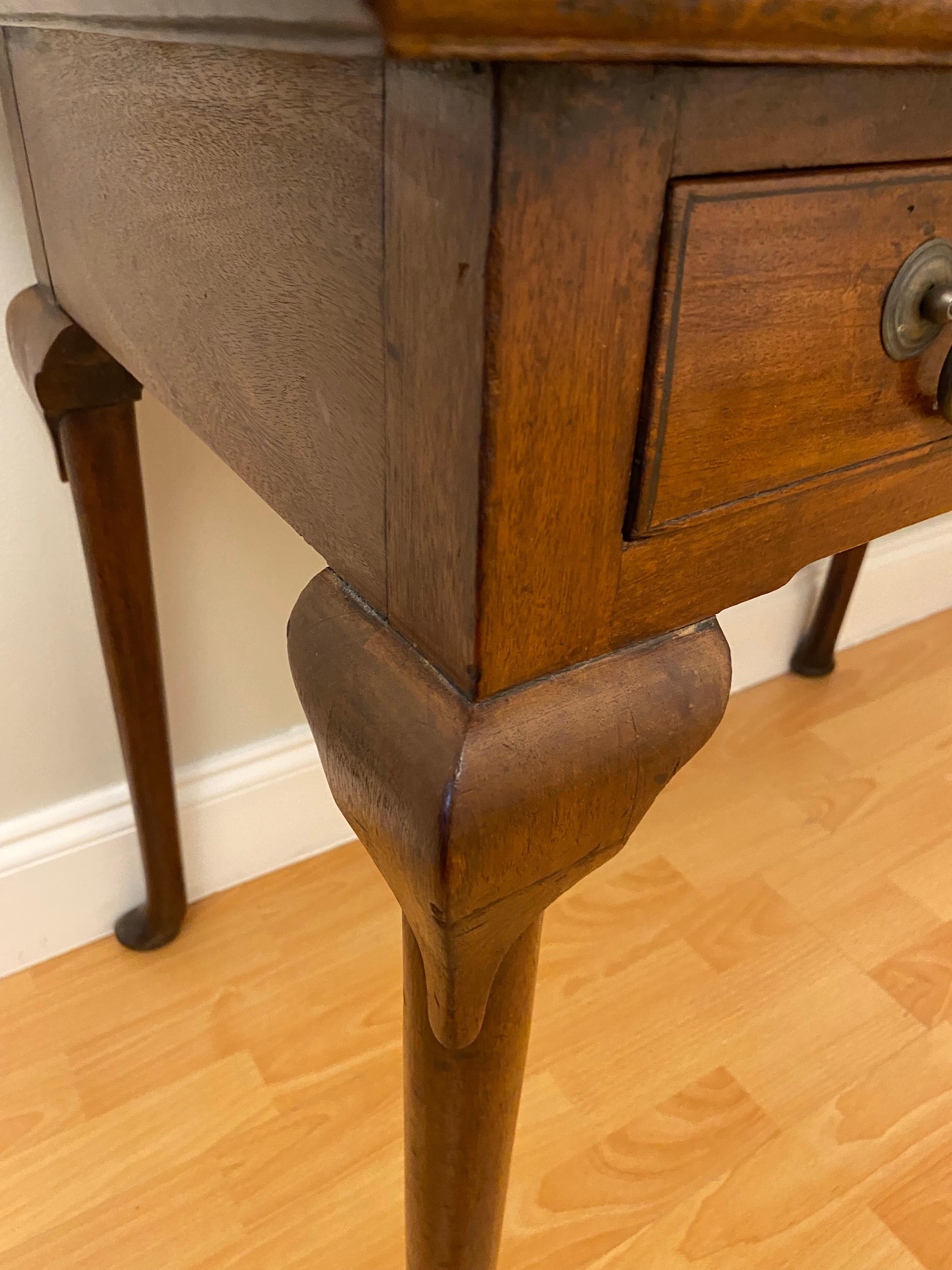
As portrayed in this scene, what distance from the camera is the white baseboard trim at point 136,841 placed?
2.88ft

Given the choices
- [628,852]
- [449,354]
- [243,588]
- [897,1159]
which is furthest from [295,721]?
[449,354]

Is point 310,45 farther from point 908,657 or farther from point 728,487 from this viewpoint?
point 908,657

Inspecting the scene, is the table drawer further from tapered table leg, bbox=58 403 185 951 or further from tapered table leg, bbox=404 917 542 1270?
tapered table leg, bbox=58 403 185 951

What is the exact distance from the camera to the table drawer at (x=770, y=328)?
0.26m

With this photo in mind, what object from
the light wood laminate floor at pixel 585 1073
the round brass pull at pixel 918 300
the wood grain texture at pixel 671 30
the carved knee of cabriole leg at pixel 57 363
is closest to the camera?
the wood grain texture at pixel 671 30

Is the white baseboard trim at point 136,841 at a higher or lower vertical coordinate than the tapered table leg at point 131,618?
lower

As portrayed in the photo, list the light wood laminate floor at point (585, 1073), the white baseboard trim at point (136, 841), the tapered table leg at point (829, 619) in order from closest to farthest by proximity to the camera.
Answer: the light wood laminate floor at point (585, 1073), the white baseboard trim at point (136, 841), the tapered table leg at point (829, 619)

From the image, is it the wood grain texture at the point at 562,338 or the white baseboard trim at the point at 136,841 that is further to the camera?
the white baseboard trim at the point at 136,841

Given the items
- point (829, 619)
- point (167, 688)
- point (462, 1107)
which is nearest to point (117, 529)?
point (167, 688)

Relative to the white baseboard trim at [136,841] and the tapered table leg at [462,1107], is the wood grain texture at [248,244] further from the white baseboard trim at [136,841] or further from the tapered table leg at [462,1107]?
the white baseboard trim at [136,841]

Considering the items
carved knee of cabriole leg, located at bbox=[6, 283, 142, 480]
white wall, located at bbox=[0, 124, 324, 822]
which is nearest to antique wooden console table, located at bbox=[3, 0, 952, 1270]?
carved knee of cabriole leg, located at bbox=[6, 283, 142, 480]

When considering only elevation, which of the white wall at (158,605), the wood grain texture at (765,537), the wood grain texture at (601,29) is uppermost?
the wood grain texture at (601,29)

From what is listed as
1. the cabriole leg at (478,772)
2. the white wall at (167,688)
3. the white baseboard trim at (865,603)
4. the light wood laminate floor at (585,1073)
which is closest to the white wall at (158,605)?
the white wall at (167,688)

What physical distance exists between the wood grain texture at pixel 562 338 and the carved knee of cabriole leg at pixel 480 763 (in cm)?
2
